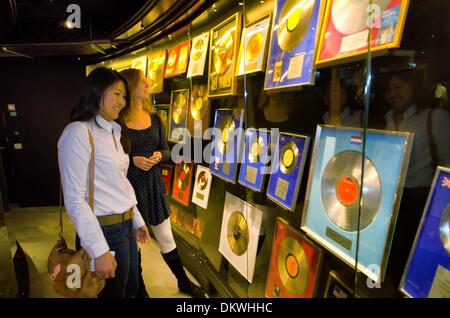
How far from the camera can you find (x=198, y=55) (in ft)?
7.18

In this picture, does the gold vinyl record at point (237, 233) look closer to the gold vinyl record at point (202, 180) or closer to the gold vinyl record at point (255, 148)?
the gold vinyl record at point (255, 148)

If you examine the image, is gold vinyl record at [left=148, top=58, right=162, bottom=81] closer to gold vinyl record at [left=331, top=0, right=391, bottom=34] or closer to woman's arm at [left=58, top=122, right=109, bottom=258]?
woman's arm at [left=58, top=122, right=109, bottom=258]

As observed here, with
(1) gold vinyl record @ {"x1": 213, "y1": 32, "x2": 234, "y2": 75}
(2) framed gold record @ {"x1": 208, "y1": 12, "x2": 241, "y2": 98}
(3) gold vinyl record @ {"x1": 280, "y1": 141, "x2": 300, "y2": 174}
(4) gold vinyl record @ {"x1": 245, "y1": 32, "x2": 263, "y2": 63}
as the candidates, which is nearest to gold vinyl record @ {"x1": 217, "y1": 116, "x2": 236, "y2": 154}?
(2) framed gold record @ {"x1": 208, "y1": 12, "x2": 241, "y2": 98}

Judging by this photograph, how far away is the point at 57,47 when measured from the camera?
10.4ft

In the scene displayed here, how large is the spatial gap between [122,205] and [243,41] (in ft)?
3.59

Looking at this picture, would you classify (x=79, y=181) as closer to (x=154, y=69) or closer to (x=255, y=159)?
(x=255, y=159)

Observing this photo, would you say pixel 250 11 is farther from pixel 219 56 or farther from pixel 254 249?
pixel 254 249

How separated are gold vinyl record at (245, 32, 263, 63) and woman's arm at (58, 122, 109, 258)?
903 millimetres

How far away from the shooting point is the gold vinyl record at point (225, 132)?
1.82m

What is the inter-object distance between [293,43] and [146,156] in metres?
1.15

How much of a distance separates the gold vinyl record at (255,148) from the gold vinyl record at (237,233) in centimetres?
38

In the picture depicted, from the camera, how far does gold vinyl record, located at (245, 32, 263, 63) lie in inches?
57.2

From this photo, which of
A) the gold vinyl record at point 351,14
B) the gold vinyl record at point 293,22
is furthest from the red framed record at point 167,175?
the gold vinyl record at point 351,14

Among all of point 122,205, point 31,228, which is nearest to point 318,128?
point 122,205
